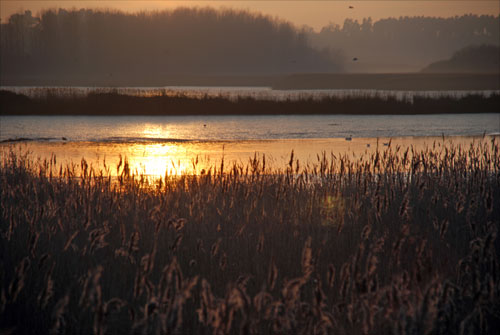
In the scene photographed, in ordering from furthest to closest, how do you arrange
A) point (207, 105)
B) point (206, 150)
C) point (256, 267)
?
point (207, 105) < point (206, 150) < point (256, 267)

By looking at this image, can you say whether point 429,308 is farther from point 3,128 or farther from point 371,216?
point 3,128

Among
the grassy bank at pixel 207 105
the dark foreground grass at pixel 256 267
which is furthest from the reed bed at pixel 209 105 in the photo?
the dark foreground grass at pixel 256 267

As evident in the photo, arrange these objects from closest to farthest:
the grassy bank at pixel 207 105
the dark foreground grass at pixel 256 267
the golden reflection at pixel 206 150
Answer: the dark foreground grass at pixel 256 267
the golden reflection at pixel 206 150
the grassy bank at pixel 207 105

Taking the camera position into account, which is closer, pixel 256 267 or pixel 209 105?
pixel 256 267

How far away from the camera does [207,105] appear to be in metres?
26.8

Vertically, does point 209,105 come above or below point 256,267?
above

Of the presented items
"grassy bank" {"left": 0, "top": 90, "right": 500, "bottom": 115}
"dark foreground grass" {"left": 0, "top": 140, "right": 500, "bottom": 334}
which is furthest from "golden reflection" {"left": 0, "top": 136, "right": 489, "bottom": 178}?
"grassy bank" {"left": 0, "top": 90, "right": 500, "bottom": 115}

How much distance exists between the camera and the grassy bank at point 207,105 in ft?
83.3

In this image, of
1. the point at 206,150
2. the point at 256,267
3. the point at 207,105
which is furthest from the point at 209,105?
the point at 256,267

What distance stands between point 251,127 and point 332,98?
29.5 feet

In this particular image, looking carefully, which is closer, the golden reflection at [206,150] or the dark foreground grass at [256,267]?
the dark foreground grass at [256,267]

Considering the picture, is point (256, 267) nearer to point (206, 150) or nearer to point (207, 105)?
point (206, 150)

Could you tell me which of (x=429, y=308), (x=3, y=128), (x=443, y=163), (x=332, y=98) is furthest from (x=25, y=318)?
(x=332, y=98)

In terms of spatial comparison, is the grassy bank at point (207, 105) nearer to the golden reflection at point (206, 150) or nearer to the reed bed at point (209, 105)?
the reed bed at point (209, 105)
